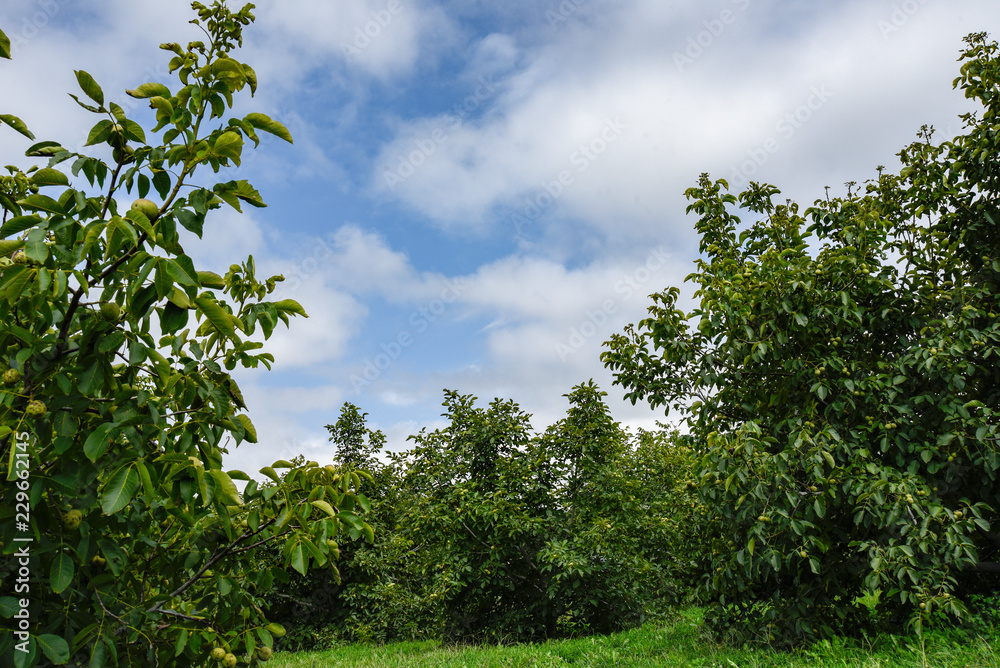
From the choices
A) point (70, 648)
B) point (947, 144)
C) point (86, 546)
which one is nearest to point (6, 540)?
point (86, 546)

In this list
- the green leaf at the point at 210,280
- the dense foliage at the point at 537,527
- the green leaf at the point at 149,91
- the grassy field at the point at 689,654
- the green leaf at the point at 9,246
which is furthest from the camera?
the dense foliage at the point at 537,527

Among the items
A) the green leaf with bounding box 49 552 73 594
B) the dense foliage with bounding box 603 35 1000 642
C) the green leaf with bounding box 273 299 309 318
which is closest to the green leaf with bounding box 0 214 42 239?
the green leaf with bounding box 273 299 309 318

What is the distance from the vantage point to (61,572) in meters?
2.08

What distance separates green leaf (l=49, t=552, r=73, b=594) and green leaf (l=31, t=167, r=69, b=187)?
4.16 feet

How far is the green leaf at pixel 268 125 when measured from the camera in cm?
223

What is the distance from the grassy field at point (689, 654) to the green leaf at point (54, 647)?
4445 mm

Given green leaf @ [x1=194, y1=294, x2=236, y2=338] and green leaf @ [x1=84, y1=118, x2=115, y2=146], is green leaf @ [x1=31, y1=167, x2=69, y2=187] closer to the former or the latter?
green leaf @ [x1=84, y1=118, x2=115, y2=146]

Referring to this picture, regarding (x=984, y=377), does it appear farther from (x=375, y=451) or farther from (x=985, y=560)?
(x=375, y=451)

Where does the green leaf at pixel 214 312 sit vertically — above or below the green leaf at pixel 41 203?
below

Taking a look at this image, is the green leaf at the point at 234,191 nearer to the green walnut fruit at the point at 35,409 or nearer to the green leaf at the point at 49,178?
the green leaf at the point at 49,178

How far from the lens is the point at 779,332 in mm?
5598

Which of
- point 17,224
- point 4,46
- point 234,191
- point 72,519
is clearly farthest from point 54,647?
point 4,46

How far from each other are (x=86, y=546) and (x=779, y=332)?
531 centimetres

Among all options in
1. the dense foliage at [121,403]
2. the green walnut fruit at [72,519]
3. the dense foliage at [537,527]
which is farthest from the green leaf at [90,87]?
the dense foliage at [537,527]
